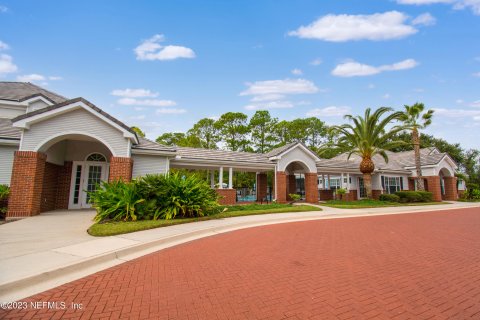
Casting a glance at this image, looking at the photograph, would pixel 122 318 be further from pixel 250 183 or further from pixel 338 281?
pixel 250 183

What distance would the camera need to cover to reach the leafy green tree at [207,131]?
40.6 metres

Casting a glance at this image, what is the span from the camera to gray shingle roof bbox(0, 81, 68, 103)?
16725 mm

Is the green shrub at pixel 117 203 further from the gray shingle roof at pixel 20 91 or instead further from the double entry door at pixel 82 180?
the gray shingle roof at pixel 20 91

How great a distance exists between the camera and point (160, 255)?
6.05m

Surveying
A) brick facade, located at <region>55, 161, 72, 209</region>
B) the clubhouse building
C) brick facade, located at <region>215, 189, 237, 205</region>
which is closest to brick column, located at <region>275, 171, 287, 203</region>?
the clubhouse building

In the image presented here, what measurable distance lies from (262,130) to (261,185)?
18.0 m

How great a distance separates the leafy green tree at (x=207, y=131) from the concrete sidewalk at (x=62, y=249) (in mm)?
31087

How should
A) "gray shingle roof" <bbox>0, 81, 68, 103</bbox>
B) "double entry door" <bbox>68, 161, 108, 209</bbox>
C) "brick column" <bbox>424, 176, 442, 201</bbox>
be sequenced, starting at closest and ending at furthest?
"double entry door" <bbox>68, 161, 108, 209</bbox>, "gray shingle roof" <bbox>0, 81, 68, 103</bbox>, "brick column" <bbox>424, 176, 442, 201</bbox>

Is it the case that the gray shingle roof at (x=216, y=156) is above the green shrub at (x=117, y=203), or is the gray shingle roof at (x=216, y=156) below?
above

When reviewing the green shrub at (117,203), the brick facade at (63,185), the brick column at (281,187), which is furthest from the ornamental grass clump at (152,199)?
the brick column at (281,187)

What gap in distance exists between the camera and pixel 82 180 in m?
14.8

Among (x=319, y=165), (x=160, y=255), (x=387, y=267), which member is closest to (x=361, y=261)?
(x=387, y=267)

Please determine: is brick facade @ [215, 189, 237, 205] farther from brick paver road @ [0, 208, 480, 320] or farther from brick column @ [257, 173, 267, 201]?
brick paver road @ [0, 208, 480, 320]

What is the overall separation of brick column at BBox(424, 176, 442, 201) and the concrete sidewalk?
29.3 meters
